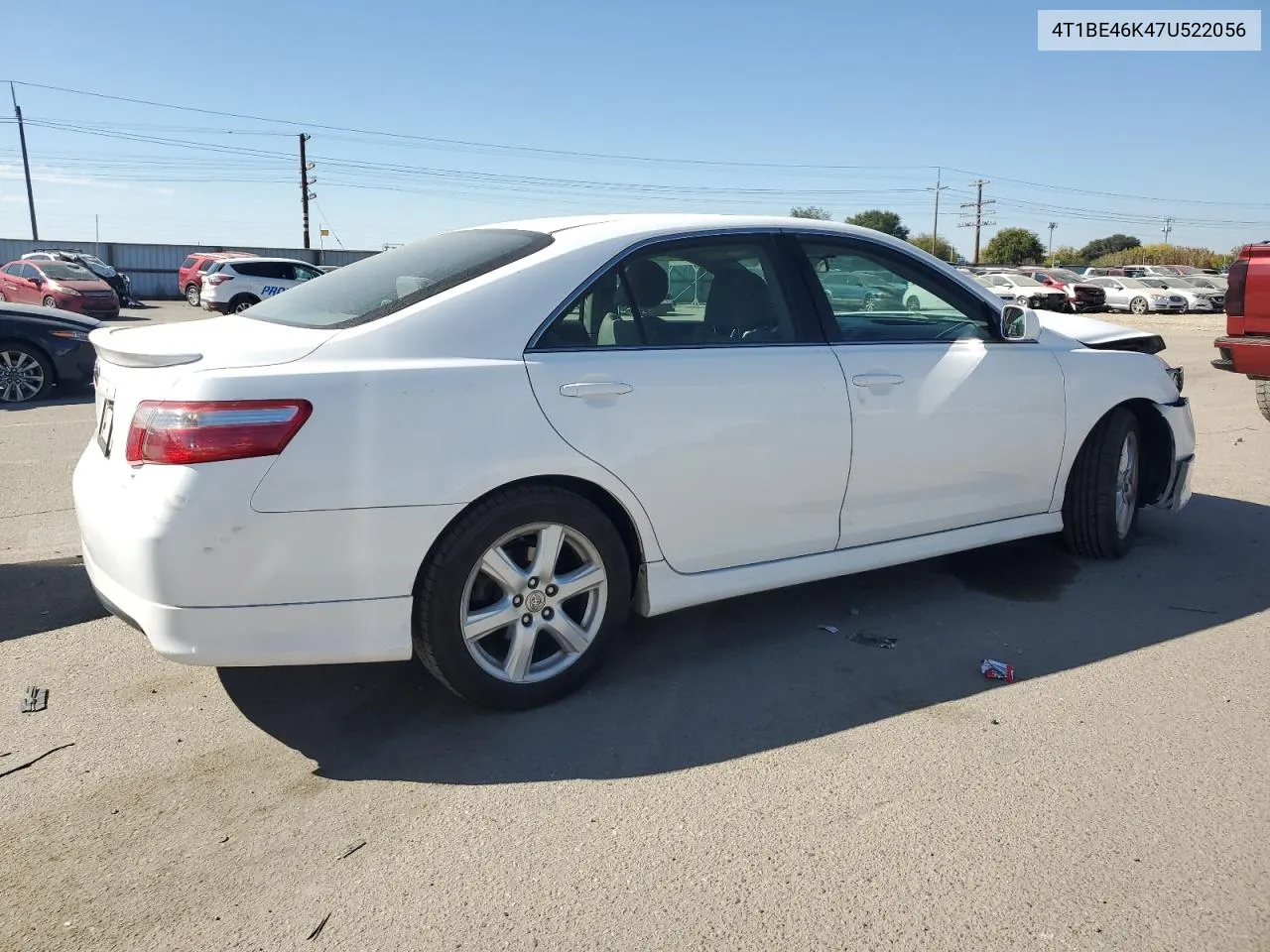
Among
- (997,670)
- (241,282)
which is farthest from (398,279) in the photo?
(241,282)

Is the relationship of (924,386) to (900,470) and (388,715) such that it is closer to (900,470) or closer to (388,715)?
(900,470)

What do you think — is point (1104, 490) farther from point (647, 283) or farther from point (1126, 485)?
point (647, 283)

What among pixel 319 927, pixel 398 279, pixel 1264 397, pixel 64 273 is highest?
pixel 64 273

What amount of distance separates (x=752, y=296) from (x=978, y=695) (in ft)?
5.56

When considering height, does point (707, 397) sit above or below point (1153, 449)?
above

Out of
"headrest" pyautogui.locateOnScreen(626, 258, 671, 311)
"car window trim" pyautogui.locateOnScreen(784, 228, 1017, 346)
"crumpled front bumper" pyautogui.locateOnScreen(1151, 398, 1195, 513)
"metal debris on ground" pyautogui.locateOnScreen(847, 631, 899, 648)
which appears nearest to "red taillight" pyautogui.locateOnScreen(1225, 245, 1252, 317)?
"crumpled front bumper" pyautogui.locateOnScreen(1151, 398, 1195, 513)

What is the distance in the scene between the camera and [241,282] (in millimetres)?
25750

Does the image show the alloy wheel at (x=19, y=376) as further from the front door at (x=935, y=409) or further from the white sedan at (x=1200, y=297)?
the white sedan at (x=1200, y=297)

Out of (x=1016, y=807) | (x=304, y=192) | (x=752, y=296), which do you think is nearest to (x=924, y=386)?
(x=752, y=296)

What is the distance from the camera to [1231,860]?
2660 millimetres

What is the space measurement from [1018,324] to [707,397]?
175 cm

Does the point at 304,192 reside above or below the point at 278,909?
above

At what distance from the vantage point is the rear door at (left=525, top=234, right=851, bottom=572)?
3.45 metres

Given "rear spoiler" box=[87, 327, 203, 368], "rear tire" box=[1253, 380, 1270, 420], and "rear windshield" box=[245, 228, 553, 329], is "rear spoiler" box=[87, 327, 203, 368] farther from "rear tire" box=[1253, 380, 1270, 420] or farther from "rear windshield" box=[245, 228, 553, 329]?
"rear tire" box=[1253, 380, 1270, 420]
